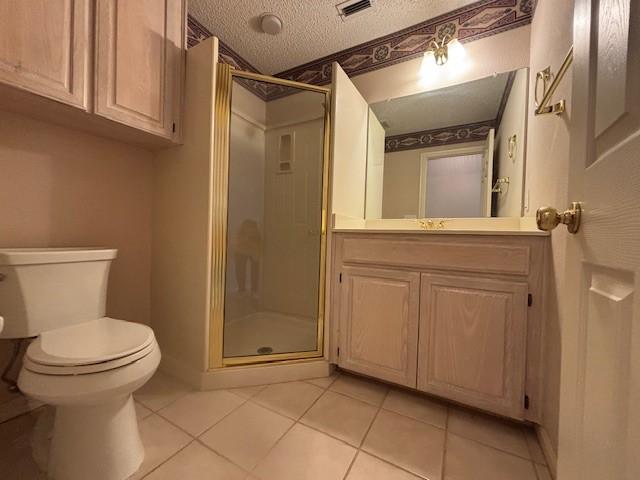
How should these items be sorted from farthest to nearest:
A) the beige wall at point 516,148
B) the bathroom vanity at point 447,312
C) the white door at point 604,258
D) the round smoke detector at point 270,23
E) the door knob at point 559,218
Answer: the round smoke detector at point 270,23 → the beige wall at point 516,148 → the bathroom vanity at point 447,312 → the door knob at point 559,218 → the white door at point 604,258

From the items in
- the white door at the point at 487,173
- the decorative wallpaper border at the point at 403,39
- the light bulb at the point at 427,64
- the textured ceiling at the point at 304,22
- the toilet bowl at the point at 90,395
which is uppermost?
the textured ceiling at the point at 304,22

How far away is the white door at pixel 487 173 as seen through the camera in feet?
5.22

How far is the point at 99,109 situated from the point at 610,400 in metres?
1.71

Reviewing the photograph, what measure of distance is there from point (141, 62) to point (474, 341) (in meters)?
1.99

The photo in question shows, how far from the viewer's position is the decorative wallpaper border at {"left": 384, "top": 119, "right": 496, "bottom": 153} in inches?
64.0

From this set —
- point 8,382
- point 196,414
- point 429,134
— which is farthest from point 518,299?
point 8,382

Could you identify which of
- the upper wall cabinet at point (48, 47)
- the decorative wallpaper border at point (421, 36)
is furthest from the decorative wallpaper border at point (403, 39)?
the upper wall cabinet at point (48, 47)

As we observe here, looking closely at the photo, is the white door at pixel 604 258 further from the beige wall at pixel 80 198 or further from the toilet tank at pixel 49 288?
the beige wall at pixel 80 198

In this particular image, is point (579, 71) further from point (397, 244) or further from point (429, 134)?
point (429, 134)

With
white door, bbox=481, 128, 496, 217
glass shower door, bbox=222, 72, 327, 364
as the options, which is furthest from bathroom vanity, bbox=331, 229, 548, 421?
white door, bbox=481, 128, 496, 217

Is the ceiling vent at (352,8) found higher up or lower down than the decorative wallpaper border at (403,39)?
higher up

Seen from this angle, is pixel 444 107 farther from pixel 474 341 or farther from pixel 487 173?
pixel 474 341

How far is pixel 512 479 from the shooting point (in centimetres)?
91

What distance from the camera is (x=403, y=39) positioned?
5.86 ft
